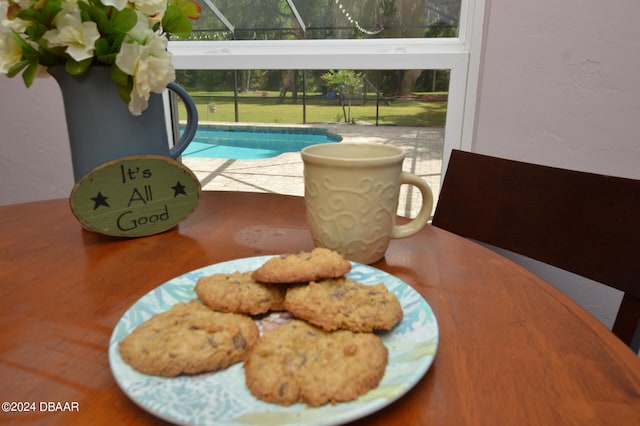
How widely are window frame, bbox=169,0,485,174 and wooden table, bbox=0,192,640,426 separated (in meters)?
0.89

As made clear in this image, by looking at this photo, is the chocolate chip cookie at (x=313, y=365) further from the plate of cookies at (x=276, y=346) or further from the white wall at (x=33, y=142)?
the white wall at (x=33, y=142)

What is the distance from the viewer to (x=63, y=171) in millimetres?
1944

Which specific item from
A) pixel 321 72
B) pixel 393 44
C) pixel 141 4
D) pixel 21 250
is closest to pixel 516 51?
pixel 393 44

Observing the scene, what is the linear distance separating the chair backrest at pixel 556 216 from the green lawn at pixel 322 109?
75cm

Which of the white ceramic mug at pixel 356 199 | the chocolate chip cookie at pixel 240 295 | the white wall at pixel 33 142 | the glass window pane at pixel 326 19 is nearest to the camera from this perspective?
the chocolate chip cookie at pixel 240 295

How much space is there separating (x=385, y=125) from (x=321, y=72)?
0.42m

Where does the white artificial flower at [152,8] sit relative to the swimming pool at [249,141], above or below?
above

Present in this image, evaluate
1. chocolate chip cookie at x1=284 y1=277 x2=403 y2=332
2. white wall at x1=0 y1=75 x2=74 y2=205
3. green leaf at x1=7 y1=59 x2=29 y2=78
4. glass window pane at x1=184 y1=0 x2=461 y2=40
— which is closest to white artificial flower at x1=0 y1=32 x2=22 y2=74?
green leaf at x1=7 y1=59 x2=29 y2=78

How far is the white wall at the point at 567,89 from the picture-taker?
1.28 m

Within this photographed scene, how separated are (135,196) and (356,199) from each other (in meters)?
0.40

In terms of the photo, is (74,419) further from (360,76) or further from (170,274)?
(360,76)

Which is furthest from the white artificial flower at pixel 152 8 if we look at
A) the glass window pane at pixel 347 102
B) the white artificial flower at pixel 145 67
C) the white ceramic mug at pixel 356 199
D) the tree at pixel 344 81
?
the tree at pixel 344 81

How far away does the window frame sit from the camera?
4.91 ft

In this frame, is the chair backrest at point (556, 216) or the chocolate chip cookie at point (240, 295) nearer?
the chocolate chip cookie at point (240, 295)
